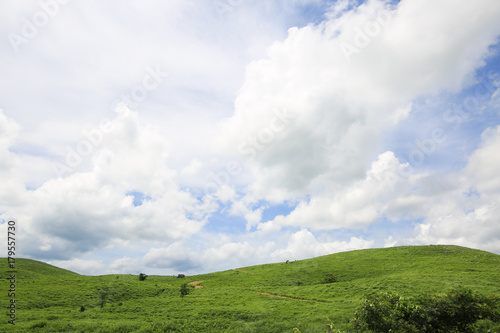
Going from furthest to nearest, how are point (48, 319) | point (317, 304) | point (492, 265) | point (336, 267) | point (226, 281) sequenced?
point (336, 267), point (226, 281), point (492, 265), point (317, 304), point (48, 319)

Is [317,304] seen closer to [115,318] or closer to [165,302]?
[165,302]

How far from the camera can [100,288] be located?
5403 cm

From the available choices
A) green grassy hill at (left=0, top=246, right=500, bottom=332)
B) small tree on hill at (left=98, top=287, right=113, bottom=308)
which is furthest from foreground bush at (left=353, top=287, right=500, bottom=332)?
small tree on hill at (left=98, top=287, right=113, bottom=308)

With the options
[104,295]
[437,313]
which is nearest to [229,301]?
[104,295]

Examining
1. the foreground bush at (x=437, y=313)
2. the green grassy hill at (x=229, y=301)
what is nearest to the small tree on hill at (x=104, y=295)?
the green grassy hill at (x=229, y=301)

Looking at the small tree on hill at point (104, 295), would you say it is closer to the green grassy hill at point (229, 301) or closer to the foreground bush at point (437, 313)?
the green grassy hill at point (229, 301)

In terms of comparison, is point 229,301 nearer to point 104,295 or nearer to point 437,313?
point 104,295

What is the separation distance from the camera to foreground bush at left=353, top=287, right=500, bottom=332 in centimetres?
1783

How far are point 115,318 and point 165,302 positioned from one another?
365 inches

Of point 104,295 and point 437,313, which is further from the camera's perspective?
point 104,295

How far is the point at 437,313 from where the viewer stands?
1830 centimetres

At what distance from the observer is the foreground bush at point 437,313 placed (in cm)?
1783

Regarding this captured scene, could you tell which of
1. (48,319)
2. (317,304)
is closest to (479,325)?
(317,304)

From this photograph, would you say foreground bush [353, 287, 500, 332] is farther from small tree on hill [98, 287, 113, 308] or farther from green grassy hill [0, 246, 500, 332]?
small tree on hill [98, 287, 113, 308]
